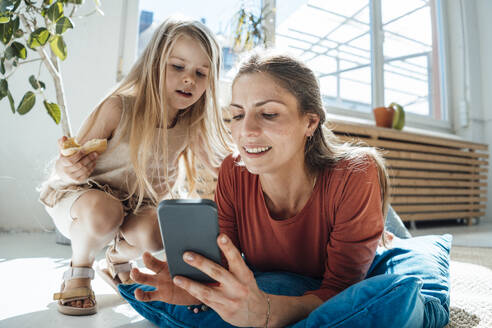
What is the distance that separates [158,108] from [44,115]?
1.34 meters

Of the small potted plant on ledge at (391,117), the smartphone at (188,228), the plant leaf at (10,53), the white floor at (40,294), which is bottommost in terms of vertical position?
the white floor at (40,294)

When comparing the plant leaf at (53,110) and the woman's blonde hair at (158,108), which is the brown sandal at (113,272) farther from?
the plant leaf at (53,110)

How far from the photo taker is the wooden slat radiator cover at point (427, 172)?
3.08 metres

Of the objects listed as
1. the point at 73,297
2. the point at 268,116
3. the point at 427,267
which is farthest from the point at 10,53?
the point at 427,267

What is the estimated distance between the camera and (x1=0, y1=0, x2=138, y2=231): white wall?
7.01 ft

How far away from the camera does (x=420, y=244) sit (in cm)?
131

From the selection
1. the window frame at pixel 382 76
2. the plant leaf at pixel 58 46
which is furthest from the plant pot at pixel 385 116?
the plant leaf at pixel 58 46

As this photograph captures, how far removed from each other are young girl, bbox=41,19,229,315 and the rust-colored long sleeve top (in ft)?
0.88

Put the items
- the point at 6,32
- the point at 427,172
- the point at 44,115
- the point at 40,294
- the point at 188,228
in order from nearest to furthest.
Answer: the point at 188,228 → the point at 40,294 → the point at 6,32 → the point at 44,115 → the point at 427,172

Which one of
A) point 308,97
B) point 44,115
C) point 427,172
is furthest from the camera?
point 427,172

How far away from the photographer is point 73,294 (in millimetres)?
974

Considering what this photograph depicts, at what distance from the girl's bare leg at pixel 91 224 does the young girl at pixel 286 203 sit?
0.21 metres

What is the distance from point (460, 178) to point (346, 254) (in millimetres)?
3533

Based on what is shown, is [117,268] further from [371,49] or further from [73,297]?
[371,49]
